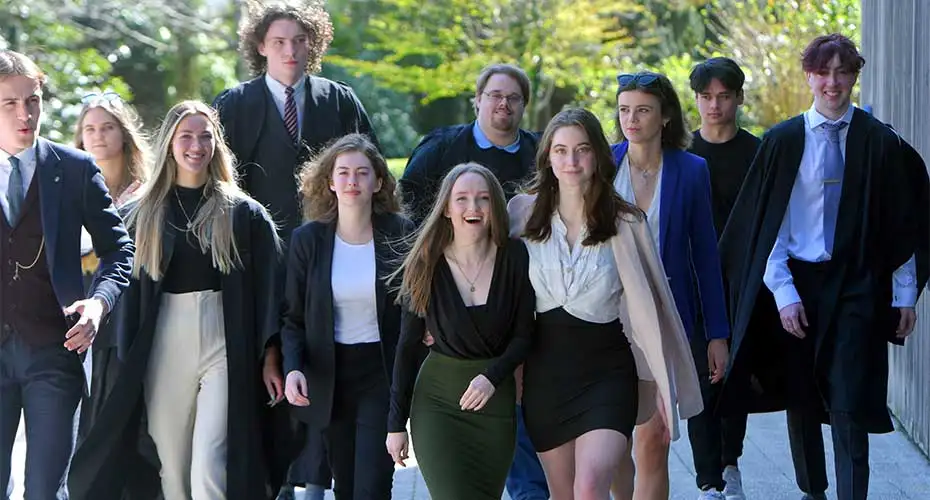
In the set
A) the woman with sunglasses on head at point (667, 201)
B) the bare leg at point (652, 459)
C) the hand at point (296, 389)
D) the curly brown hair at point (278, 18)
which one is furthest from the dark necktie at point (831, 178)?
the curly brown hair at point (278, 18)

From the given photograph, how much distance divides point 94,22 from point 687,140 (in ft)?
74.3

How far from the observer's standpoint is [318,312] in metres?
6.57

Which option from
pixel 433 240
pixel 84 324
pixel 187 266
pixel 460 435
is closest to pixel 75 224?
pixel 84 324

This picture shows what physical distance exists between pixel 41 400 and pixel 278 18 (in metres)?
2.86

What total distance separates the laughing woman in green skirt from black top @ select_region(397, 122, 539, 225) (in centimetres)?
149

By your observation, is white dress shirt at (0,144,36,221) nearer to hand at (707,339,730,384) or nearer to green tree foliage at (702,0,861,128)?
hand at (707,339,730,384)

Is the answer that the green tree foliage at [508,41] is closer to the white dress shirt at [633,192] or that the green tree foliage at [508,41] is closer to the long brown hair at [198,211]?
the white dress shirt at [633,192]

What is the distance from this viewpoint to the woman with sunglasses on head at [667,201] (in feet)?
21.9

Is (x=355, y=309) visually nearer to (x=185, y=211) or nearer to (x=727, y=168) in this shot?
(x=185, y=211)

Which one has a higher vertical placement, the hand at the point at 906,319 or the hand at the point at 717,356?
the hand at the point at 906,319

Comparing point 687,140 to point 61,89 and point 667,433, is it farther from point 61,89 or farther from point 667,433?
point 61,89

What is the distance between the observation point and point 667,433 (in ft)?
20.9

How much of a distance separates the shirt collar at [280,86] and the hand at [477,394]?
2.84 m

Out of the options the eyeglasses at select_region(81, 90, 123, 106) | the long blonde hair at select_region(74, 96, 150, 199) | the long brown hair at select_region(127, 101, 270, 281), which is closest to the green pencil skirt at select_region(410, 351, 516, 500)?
the long brown hair at select_region(127, 101, 270, 281)
